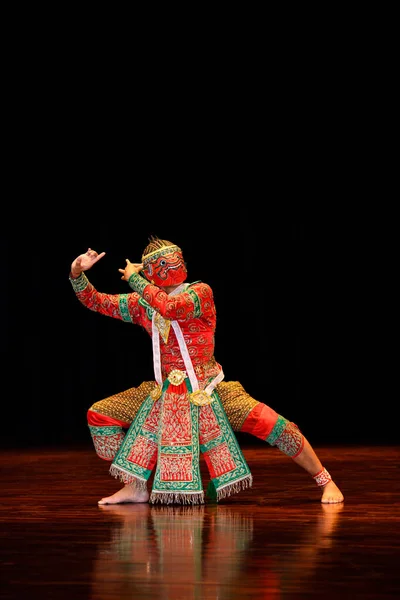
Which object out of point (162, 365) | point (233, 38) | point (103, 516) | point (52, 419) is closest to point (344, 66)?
point (233, 38)

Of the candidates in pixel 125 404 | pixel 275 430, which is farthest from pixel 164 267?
pixel 275 430

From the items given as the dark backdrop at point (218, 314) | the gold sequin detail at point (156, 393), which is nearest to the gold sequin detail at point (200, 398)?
the gold sequin detail at point (156, 393)

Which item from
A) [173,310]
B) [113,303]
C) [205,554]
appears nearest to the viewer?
[205,554]

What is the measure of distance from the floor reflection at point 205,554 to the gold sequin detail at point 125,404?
1.46 ft

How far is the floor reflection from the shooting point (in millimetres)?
2473

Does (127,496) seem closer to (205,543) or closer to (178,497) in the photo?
(178,497)

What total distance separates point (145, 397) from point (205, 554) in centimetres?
146

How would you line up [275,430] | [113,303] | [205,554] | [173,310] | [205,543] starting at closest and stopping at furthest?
[205,554]
[205,543]
[173,310]
[275,430]
[113,303]

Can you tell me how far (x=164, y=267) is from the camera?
4.24 m

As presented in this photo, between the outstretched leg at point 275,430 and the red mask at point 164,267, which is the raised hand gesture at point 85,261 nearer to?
the red mask at point 164,267

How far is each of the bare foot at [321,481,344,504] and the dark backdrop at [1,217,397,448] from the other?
3.80 metres

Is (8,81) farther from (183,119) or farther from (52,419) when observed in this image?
(52,419)

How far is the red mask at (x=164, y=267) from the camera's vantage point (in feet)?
13.9

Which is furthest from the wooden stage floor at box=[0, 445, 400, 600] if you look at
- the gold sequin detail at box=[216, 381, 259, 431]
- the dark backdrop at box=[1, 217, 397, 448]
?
the dark backdrop at box=[1, 217, 397, 448]
